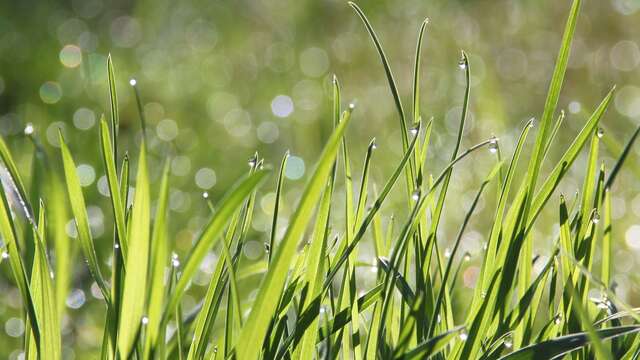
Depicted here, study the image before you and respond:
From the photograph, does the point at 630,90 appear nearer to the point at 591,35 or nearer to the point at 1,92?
the point at 591,35

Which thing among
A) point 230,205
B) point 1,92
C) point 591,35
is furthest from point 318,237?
Answer: point 591,35

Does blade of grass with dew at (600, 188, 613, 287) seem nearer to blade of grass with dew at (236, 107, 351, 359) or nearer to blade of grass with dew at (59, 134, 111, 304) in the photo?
blade of grass with dew at (236, 107, 351, 359)

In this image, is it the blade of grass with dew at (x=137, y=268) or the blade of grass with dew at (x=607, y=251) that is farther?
the blade of grass with dew at (x=607, y=251)

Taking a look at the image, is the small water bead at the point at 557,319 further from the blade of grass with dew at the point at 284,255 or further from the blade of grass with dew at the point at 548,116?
the blade of grass with dew at the point at 284,255

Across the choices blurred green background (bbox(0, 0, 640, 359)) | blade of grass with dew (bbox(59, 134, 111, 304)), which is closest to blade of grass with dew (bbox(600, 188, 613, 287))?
blade of grass with dew (bbox(59, 134, 111, 304))

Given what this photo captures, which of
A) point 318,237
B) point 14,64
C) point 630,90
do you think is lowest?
point 318,237

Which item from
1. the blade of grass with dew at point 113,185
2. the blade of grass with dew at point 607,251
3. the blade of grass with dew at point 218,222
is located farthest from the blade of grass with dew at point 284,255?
the blade of grass with dew at point 607,251

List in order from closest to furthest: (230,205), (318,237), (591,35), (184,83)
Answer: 1. (230,205)
2. (318,237)
3. (184,83)
4. (591,35)

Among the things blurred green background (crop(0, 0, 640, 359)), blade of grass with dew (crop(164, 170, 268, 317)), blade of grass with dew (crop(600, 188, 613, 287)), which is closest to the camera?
blade of grass with dew (crop(164, 170, 268, 317))
